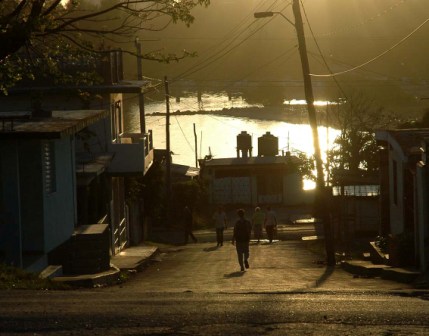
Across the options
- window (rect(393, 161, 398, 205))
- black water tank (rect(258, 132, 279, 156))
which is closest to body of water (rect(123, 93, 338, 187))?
black water tank (rect(258, 132, 279, 156))

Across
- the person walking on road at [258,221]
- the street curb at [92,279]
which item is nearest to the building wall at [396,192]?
the street curb at [92,279]

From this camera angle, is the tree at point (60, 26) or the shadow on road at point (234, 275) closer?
the tree at point (60, 26)

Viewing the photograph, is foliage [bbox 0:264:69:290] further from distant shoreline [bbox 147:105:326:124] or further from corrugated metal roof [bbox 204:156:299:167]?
distant shoreline [bbox 147:105:326:124]

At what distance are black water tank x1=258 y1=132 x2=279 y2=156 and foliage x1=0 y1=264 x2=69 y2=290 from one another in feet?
142

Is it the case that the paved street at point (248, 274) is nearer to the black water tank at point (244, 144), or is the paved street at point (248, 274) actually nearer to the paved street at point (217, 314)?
the paved street at point (217, 314)

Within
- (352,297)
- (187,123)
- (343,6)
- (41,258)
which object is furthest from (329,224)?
(187,123)

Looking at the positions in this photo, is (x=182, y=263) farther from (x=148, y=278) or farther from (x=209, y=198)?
(x=209, y=198)

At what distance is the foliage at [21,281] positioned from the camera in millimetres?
15180

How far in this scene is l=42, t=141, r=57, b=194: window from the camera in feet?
65.5

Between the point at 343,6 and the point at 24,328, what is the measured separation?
62.7 metres

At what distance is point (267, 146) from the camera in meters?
60.1

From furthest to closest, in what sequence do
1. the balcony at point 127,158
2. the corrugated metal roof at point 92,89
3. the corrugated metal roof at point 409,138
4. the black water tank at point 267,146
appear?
1. the black water tank at point 267,146
2. the balcony at point 127,158
3. the corrugated metal roof at point 92,89
4. the corrugated metal roof at point 409,138

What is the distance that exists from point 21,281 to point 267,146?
147ft

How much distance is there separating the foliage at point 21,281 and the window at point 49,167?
3.47 meters
